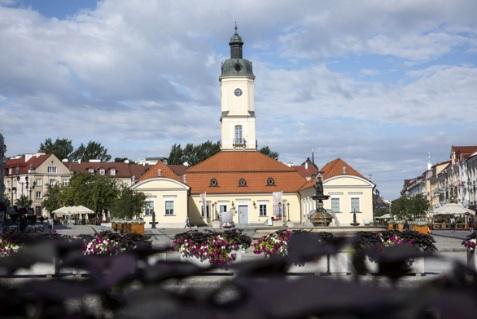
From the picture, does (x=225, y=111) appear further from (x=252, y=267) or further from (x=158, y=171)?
(x=252, y=267)

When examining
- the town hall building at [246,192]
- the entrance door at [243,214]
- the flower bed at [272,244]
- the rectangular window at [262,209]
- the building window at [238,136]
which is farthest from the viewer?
the building window at [238,136]

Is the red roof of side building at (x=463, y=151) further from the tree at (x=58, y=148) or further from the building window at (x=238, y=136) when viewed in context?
the tree at (x=58, y=148)

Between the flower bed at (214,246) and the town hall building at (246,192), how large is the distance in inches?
2072

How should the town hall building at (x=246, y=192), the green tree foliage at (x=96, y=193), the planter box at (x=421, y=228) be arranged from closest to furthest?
1. the planter box at (x=421, y=228)
2. the town hall building at (x=246, y=192)
3. the green tree foliage at (x=96, y=193)

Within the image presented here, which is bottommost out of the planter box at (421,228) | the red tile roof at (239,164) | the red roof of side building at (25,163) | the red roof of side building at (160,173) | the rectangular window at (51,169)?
the planter box at (421,228)

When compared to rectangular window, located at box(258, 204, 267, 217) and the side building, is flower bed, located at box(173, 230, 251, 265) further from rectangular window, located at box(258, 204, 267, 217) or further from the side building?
the side building

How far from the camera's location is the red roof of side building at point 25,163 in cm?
11838

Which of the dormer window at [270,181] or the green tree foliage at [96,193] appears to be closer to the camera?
the dormer window at [270,181]

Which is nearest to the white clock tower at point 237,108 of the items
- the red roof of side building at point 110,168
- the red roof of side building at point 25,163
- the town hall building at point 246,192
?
the town hall building at point 246,192

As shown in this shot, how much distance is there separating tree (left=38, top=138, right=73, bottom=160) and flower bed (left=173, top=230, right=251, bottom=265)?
118298 millimetres

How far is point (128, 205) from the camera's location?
66.2 m

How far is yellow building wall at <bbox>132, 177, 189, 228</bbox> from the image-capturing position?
73.5 meters

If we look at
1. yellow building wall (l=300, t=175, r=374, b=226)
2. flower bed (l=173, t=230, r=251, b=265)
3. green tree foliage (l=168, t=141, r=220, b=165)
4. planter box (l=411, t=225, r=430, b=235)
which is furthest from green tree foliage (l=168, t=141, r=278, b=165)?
flower bed (l=173, t=230, r=251, b=265)

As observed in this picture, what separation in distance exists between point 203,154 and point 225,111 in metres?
41.6
